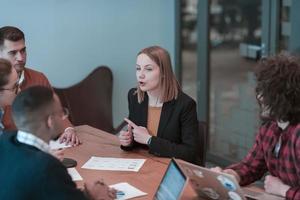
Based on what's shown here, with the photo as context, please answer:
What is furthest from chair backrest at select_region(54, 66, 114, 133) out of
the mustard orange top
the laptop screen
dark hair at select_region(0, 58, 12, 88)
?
the laptop screen

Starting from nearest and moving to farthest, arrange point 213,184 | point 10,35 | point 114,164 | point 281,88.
Answer: point 213,184 → point 281,88 → point 114,164 → point 10,35

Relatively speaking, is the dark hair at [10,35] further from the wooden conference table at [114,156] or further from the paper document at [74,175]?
the paper document at [74,175]

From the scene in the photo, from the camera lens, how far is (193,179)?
2070mm

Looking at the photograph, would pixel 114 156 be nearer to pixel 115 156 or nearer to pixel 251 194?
pixel 115 156

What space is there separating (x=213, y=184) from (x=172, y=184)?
0.17 m

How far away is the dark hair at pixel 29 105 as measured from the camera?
179 centimetres

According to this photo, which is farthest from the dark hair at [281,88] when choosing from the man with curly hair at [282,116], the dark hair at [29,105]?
the dark hair at [29,105]

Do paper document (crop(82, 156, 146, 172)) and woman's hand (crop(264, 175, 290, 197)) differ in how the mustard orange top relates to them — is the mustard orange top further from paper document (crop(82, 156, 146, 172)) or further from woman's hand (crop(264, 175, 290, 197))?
woman's hand (crop(264, 175, 290, 197))

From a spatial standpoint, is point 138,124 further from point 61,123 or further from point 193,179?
point 61,123

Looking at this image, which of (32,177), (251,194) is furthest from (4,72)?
(251,194)

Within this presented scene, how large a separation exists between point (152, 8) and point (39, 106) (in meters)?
3.30

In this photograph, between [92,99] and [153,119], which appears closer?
[153,119]

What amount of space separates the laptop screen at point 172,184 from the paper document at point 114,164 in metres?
0.45

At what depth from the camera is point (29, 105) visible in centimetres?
179
